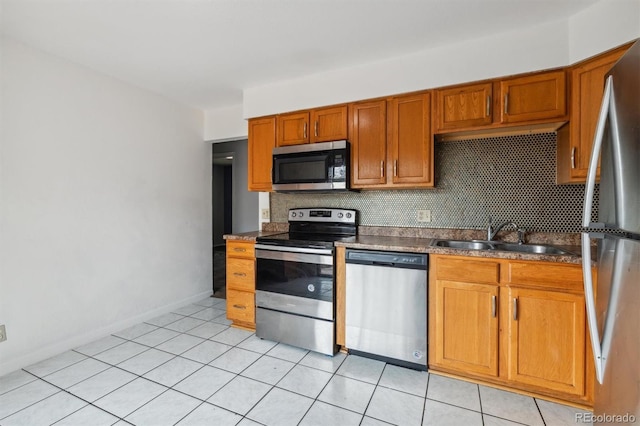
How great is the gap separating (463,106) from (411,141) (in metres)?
0.44

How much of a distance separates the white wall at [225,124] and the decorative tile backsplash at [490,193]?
5.98 feet

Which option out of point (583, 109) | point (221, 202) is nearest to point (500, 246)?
point (583, 109)

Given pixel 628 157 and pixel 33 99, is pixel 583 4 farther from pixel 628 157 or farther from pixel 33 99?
pixel 33 99

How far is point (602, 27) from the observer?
1731mm

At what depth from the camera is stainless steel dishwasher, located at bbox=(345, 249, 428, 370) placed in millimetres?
2037

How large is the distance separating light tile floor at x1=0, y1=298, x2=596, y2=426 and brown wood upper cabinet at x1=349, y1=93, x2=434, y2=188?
1.48 m

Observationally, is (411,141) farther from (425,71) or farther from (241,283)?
(241,283)

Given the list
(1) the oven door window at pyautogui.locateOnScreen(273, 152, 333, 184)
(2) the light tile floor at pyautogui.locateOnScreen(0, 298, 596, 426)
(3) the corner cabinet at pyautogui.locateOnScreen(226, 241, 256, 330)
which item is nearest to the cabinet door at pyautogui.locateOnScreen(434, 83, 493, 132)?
(1) the oven door window at pyautogui.locateOnScreen(273, 152, 333, 184)

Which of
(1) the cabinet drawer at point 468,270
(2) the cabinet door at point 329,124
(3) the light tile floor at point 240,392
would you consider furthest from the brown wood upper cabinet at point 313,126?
(3) the light tile floor at point 240,392

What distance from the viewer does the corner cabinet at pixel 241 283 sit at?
2.75 metres

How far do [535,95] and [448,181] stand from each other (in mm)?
833

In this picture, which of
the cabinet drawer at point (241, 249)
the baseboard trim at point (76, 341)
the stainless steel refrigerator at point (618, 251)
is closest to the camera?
the stainless steel refrigerator at point (618, 251)

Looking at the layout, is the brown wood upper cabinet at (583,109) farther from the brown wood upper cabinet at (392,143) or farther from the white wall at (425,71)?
the brown wood upper cabinet at (392,143)

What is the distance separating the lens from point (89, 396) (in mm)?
1798
